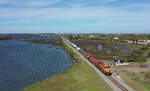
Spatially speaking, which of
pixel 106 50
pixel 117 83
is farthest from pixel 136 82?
pixel 106 50

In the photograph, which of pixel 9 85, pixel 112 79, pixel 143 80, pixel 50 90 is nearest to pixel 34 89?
pixel 50 90

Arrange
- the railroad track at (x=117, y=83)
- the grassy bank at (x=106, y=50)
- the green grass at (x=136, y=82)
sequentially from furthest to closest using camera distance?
the grassy bank at (x=106, y=50) < the green grass at (x=136, y=82) < the railroad track at (x=117, y=83)

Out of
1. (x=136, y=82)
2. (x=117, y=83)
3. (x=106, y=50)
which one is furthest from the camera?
(x=106, y=50)

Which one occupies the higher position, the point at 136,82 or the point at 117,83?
the point at 117,83

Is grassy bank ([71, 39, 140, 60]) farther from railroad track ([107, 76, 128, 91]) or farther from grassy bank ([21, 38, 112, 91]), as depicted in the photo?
grassy bank ([21, 38, 112, 91])

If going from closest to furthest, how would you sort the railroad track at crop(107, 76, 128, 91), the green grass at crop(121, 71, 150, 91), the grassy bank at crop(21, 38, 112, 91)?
the railroad track at crop(107, 76, 128, 91) < the grassy bank at crop(21, 38, 112, 91) < the green grass at crop(121, 71, 150, 91)

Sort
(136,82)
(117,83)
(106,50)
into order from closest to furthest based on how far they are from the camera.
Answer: (117,83) < (136,82) < (106,50)

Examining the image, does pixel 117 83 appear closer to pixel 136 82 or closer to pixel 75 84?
pixel 136 82

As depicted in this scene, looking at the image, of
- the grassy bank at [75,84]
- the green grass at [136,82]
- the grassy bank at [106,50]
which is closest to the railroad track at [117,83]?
the grassy bank at [75,84]

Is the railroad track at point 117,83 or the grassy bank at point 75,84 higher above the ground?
the railroad track at point 117,83

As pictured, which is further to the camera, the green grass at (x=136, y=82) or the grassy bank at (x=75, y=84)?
the green grass at (x=136, y=82)

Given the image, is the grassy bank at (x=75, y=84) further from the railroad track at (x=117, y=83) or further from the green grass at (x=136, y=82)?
the green grass at (x=136, y=82)

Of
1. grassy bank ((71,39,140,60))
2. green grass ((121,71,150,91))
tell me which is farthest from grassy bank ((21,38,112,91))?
grassy bank ((71,39,140,60))
